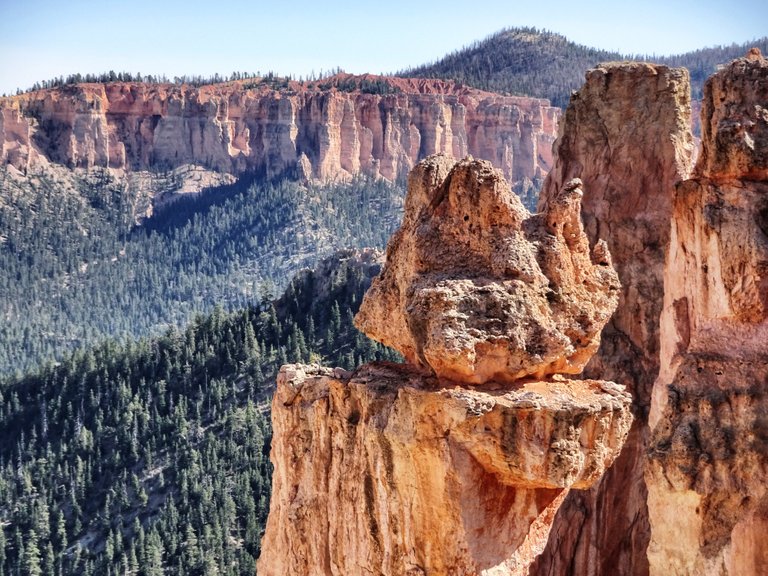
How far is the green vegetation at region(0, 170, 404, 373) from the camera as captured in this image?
15488 cm

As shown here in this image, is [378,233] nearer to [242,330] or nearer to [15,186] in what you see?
[15,186]

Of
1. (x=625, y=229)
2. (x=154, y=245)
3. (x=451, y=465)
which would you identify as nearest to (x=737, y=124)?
(x=451, y=465)

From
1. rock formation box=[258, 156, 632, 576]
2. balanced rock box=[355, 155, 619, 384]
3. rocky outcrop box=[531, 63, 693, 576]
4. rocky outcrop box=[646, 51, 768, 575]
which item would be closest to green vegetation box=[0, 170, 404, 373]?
rocky outcrop box=[531, 63, 693, 576]

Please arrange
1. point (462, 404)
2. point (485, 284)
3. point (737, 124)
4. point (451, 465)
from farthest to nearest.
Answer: point (737, 124) → point (485, 284) → point (451, 465) → point (462, 404)

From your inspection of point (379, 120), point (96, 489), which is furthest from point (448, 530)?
point (379, 120)

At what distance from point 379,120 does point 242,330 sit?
10479 cm

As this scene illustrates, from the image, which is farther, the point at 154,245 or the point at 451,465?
the point at 154,245

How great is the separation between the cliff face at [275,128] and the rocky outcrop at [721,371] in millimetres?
164921

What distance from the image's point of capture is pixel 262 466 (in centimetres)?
6275

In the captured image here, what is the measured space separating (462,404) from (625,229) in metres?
8.21

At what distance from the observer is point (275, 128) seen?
18162 cm

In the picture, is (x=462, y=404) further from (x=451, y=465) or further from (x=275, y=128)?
(x=275, y=128)

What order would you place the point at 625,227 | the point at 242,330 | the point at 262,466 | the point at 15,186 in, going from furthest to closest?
the point at 15,186, the point at 242,330, the point at 262,466, the point at 625,227

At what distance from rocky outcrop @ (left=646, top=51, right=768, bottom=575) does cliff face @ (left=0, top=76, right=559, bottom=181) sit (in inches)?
6493
